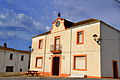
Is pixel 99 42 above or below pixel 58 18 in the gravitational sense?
below

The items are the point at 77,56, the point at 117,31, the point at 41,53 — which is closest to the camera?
the point at 77,56

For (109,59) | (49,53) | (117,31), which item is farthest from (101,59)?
(49,53)

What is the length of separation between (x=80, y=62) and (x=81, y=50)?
132 cm

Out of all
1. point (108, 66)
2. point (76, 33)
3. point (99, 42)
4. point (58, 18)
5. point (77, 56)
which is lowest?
point (108, 66)

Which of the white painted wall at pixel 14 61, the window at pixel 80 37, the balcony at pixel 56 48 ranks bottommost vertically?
the white painted wall at pixel 14 61

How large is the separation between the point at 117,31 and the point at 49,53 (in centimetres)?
924

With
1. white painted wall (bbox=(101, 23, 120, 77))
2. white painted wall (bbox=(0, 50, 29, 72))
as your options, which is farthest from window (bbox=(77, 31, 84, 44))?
white painted wall (bbox=(0, 50, 29, 72))

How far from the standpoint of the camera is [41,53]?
19688mm

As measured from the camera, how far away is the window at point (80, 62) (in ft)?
46.8

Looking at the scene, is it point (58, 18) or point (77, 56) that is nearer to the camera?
point (77, 56)

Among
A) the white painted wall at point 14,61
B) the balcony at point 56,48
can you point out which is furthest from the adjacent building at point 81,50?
the white painted wall at point 14,61

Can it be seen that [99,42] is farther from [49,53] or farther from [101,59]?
[49,53]

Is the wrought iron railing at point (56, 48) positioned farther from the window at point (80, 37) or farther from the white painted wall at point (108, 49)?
the white painted wall at point (108, 49)

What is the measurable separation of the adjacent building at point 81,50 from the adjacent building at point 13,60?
12977 mm
